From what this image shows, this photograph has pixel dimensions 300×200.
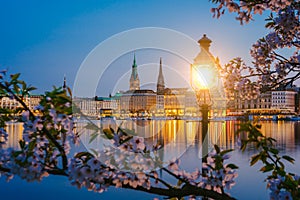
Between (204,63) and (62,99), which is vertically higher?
(204,63)

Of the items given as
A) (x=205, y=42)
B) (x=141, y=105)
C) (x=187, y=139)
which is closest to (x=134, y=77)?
(x=187, y=139)

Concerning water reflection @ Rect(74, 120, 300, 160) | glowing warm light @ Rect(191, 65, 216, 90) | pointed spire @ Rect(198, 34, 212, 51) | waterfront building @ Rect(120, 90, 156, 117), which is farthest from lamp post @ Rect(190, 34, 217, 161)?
waterfront building @ Rect(120, 90, 156, 117)

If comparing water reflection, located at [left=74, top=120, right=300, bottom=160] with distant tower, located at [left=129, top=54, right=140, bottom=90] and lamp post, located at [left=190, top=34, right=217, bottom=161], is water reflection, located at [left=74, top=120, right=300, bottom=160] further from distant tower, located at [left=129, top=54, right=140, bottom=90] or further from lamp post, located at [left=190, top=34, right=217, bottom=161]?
distant tower, located at [left=129, top=54, right=140, bottom=90]

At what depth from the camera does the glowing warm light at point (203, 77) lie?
16.1ft

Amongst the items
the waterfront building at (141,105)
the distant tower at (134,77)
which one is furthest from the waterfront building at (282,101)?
the distant tower at (134,77)

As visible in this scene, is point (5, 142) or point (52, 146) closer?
point (5, 142)

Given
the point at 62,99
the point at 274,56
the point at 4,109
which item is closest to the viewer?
the point at 62,99

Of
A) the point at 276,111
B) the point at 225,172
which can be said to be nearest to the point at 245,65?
the point at 225,172

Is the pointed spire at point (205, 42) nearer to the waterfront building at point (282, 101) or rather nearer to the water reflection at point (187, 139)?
the water reflection at point (187, 139)

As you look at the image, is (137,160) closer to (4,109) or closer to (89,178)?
(89,178)

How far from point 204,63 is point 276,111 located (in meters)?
125

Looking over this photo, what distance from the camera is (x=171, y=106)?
436ft

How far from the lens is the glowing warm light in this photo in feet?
16.1

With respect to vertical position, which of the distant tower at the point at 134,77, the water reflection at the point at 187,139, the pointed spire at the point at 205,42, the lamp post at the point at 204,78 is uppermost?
the distant tower at the point at 134,77
